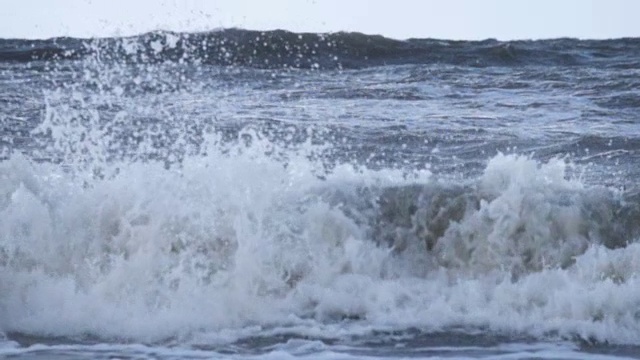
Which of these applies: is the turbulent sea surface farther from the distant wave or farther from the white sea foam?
the distant wave

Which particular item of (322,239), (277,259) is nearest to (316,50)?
(322,239)

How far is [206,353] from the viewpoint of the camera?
5.62m

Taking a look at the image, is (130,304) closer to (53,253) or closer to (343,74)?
(53,253)

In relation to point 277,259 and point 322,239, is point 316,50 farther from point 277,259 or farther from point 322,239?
point 277,259

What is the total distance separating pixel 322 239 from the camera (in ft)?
23.4

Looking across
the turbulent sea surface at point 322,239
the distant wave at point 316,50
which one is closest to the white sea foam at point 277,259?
the turbulent sea surface at point 322,239

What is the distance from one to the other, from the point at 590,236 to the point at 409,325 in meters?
1.67

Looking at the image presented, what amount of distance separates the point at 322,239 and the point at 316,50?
25.7ft

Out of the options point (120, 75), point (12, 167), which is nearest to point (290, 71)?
point (120, 75)

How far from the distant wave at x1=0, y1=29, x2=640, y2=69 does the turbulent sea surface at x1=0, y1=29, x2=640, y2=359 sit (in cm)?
320

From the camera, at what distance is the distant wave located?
1409 centimetres

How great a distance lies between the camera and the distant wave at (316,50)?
14086 millimetres

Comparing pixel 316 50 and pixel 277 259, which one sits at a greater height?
pixel 316 50

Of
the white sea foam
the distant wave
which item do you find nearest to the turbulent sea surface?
the white sea foam
